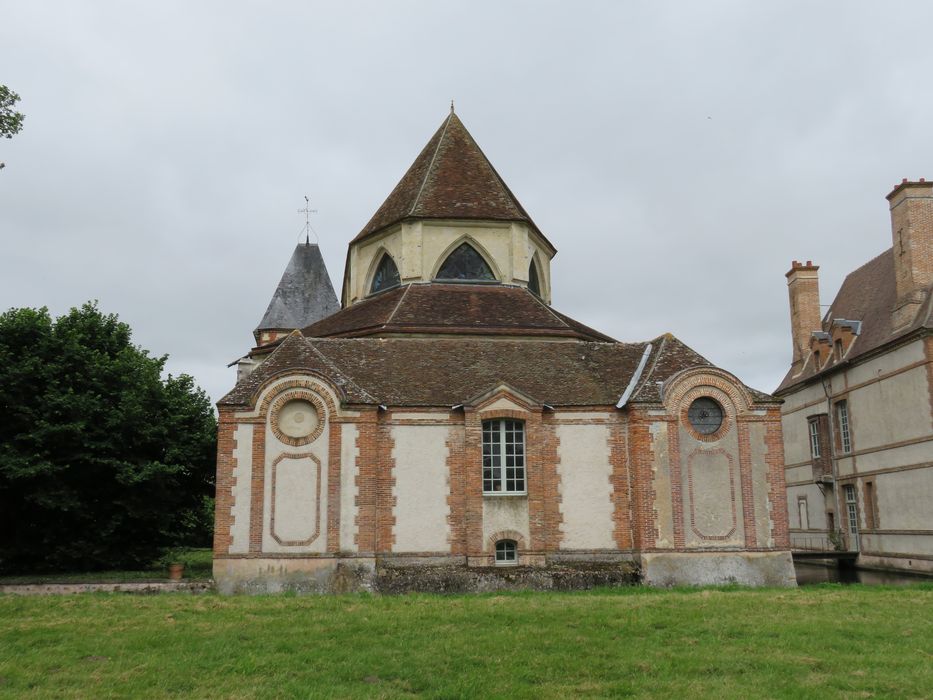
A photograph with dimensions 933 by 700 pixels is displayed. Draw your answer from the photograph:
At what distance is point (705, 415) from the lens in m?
19.9

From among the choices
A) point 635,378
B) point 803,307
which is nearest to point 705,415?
point 635,378

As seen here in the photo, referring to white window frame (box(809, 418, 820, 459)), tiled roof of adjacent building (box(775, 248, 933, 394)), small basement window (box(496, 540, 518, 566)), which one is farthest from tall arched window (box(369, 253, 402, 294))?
white window frame (box(809, 418, 820, 459))

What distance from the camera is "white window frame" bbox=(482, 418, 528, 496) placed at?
1978cm

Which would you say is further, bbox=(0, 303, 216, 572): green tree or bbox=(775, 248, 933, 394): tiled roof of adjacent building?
bbox=(775, 248, 933, 394): tiled roof of adjacent building

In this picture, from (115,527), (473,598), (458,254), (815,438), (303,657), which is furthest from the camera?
(815,438)

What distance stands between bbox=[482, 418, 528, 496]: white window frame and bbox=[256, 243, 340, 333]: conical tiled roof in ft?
81.2

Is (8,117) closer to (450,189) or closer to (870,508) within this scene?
(450,189)

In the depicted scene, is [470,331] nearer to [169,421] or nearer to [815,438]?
[169,421]

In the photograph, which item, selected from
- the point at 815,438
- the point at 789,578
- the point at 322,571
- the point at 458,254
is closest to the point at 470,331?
the point at 458,254

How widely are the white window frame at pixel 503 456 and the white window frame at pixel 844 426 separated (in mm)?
15391

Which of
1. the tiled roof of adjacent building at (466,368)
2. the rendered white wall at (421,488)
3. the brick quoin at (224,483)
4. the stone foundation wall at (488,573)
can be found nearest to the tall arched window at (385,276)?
the tiled roof of adjacent building at (466,368)

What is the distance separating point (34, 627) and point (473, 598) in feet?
25.0

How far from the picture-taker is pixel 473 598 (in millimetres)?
16328

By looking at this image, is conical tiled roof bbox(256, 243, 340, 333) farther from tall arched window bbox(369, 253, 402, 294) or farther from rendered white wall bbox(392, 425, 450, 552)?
rendered white wall bbox(392, 425, 450, 552)
